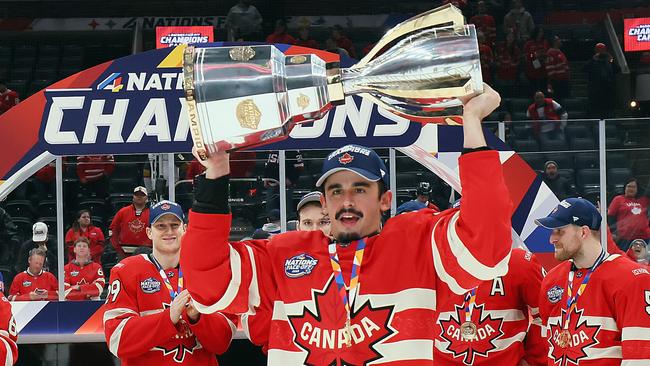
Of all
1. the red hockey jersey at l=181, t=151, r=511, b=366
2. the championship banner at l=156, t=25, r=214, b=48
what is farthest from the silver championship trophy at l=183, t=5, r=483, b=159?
the championship banner at l=156, t=25, r=214, b=48

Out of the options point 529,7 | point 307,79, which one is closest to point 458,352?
point 307,79

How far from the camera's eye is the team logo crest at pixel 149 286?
16.5ft

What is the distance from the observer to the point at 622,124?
28.5ft

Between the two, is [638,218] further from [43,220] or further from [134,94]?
[43,220]

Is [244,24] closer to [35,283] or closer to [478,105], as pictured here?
[35,283]

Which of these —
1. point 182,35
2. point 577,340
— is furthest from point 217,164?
point 182,35

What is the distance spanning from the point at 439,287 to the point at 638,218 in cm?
565

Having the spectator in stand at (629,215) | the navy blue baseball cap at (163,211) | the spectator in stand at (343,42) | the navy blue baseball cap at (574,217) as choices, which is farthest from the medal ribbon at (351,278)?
the spectator in stand at (343,42)

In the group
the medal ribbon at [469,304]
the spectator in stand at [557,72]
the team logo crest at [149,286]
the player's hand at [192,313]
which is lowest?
the medal ribbon at [469,304]

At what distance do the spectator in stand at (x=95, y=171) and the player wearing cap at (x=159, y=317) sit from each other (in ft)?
9.14

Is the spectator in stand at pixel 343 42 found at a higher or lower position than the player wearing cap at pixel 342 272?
higher

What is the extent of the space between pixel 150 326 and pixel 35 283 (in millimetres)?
3116

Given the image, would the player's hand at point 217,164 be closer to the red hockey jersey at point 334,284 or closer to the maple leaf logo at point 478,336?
the red hockey jersey at point 334,284

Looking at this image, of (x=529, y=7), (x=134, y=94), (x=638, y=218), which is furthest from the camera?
(x=529, y=7)
